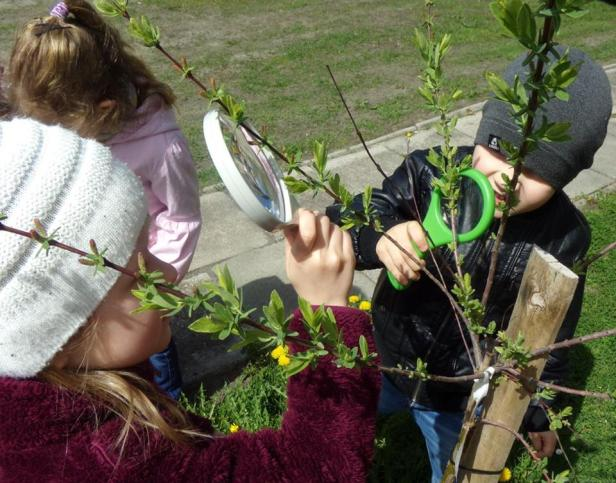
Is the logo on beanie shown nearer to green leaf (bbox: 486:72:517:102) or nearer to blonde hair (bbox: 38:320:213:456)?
green leaf (bbox: 486:72:517:102)

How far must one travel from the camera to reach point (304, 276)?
1.30 meters

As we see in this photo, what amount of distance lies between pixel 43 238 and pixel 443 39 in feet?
2.43

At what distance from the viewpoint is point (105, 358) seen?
4.15ft

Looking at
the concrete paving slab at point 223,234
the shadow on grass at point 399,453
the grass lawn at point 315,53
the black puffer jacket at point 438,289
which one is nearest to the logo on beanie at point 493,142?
the black puffer jacket at point 438,289

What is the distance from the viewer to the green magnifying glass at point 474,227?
1266 mm

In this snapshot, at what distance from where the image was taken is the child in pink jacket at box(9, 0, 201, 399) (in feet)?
7.29

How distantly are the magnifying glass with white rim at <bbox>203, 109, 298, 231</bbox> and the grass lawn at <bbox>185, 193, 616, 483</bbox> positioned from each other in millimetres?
1647

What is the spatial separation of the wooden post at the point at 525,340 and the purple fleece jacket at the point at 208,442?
0.25 metres

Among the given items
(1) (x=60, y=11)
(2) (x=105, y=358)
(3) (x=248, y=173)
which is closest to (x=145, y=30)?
(3) (x=248, y=173)

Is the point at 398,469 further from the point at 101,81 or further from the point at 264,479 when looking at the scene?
the point at 101,81

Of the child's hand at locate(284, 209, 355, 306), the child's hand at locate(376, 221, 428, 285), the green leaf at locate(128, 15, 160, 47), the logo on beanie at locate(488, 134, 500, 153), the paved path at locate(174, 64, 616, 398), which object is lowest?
the paved path at locate(174, 64, 616, 398)

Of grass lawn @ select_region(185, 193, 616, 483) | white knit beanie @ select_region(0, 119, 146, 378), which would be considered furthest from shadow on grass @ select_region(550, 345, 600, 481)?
white knit beanie @ select_region(0, 119, 146, 378)

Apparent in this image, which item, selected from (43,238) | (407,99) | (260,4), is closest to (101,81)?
(43,238)

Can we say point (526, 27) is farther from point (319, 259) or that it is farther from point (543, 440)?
point (543, 440)
